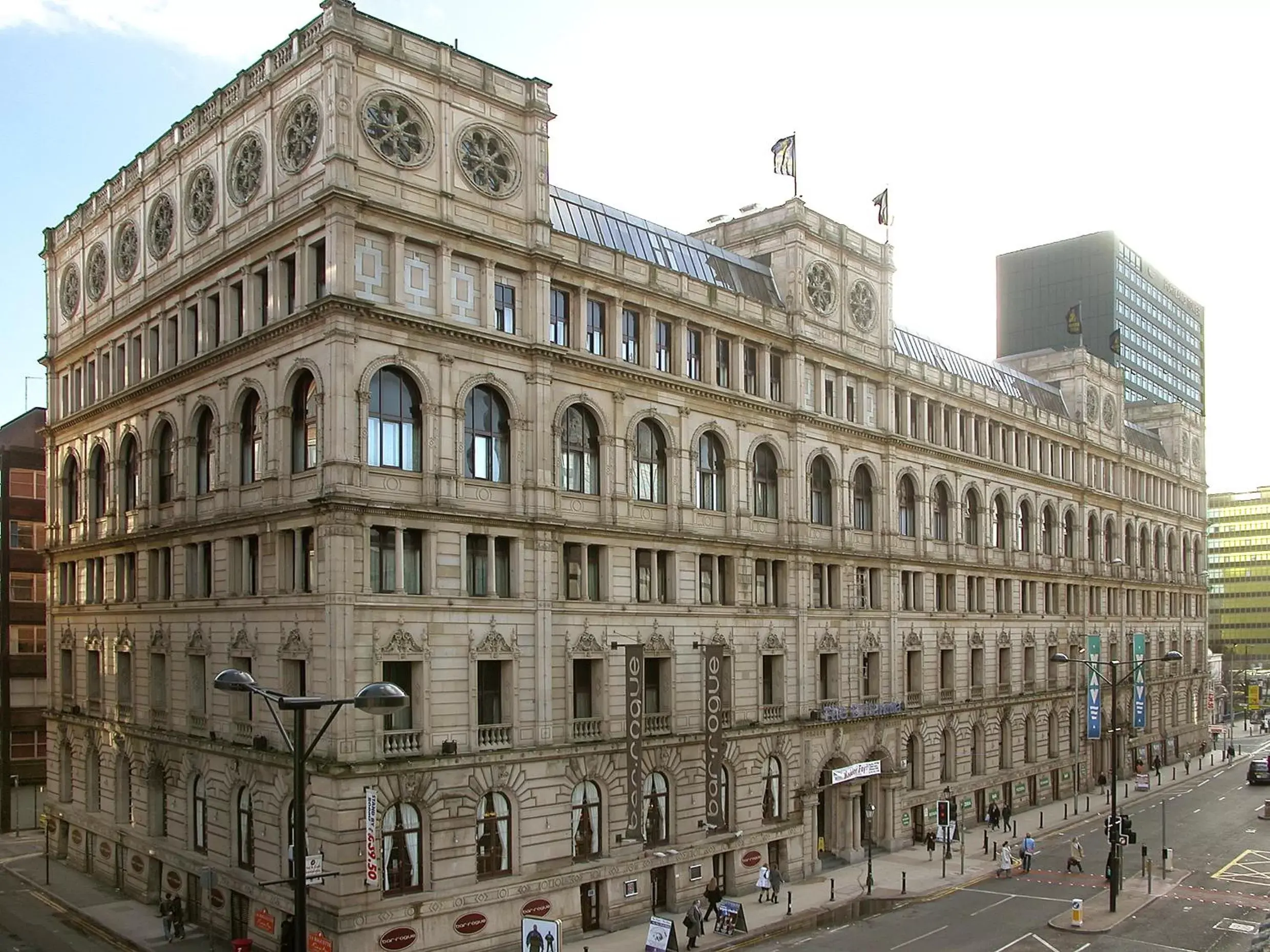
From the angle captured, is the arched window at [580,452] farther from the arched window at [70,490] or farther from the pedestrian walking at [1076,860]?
the pedestrian walking at [1076,860]

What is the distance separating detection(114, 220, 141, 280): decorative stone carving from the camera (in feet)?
167

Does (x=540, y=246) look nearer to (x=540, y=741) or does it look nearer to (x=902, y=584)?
(x=540, y=741)

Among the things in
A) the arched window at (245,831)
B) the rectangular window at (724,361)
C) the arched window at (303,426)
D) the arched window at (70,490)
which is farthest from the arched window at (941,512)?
the arched window at (70,490)

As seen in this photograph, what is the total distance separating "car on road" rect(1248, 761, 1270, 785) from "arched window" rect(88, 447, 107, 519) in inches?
3011

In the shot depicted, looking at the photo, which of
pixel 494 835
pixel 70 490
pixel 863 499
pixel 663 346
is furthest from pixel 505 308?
pixel 70 490

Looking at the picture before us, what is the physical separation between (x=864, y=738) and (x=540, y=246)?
2962cm

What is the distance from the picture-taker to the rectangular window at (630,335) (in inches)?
1876

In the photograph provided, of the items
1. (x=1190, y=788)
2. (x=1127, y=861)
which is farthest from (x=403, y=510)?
(x=1190, y=788)

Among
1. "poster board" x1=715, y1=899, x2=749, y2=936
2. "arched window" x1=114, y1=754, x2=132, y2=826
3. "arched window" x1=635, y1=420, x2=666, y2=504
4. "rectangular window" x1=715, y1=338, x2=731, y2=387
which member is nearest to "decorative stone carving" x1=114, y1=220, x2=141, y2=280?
"arched window" x1=114, y1=754, x2=132, y2=826

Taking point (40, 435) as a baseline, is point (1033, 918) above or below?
below

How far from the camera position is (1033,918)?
45188 millimetres

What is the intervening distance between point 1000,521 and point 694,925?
4170 cm

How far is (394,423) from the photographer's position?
39.5 meters

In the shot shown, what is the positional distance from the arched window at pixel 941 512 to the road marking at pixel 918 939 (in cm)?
2760
